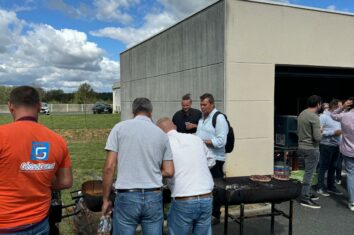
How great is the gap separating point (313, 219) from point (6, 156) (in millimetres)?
5233

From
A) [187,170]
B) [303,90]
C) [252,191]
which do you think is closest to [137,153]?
[187,170]

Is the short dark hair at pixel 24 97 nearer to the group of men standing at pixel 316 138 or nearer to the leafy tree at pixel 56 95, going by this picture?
the group of men standing at pixel 316 138

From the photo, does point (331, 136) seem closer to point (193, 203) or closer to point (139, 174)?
point (193, 203)

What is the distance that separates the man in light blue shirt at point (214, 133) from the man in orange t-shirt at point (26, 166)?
303 cm

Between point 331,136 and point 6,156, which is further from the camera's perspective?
point 331,136

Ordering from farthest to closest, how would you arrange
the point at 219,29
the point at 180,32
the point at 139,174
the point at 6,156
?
1. the point at 180,32
2. the point at 219,29
3. the point at 139,174
4. the point at 6,156

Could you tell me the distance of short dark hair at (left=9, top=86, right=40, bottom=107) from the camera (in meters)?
2.63

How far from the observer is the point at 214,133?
5582mm

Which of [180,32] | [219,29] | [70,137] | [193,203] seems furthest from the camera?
[70,137]

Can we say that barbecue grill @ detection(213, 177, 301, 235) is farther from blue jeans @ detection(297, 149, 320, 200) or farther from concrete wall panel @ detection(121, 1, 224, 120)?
concrete wall panel @ detection(121, 1, 224, 120)

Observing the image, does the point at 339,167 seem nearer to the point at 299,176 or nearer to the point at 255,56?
the point at 299,176

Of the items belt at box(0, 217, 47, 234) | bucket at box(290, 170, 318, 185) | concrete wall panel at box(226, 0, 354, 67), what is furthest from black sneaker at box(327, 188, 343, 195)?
belt at box(0, 217, 47, 234)

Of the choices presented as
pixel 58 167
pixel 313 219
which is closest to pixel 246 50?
pixel 313 219

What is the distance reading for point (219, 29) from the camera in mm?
8188
